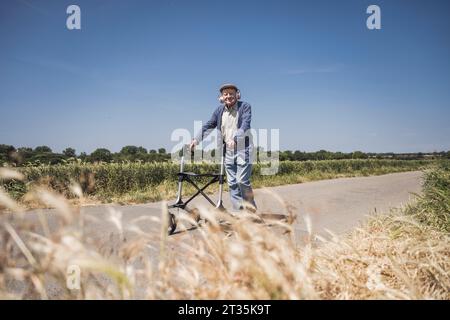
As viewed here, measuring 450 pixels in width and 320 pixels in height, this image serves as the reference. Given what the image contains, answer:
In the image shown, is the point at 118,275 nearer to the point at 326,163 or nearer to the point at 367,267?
the point at 367,267

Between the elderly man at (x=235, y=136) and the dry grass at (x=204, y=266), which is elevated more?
the elderly man at (x=235, y=136)

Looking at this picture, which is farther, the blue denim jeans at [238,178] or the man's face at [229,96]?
the man's face at [229,96]

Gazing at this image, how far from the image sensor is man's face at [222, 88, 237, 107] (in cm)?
520

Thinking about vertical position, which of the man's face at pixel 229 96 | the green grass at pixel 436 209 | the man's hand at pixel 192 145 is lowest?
the green grass at pixel 436 209

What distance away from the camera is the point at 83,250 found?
1.08 metres

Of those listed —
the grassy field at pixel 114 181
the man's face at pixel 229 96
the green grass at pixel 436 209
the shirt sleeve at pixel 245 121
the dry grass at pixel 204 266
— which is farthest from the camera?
the grassy field at pixel 114 181

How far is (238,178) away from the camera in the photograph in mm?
4922

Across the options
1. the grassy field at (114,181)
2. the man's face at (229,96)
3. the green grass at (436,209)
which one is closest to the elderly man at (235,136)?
the man's face at (229,96)

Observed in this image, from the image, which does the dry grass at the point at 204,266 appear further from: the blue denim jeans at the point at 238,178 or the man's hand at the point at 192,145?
the man's hand at the point at 192,145

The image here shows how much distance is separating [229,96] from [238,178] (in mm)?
1450

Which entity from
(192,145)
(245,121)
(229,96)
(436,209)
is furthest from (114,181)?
(436,209)

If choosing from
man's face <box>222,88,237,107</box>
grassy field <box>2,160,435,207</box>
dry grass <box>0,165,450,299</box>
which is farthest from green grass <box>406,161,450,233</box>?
grassy field <box>2,160,435,207</box>

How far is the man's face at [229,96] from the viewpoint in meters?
5.20
